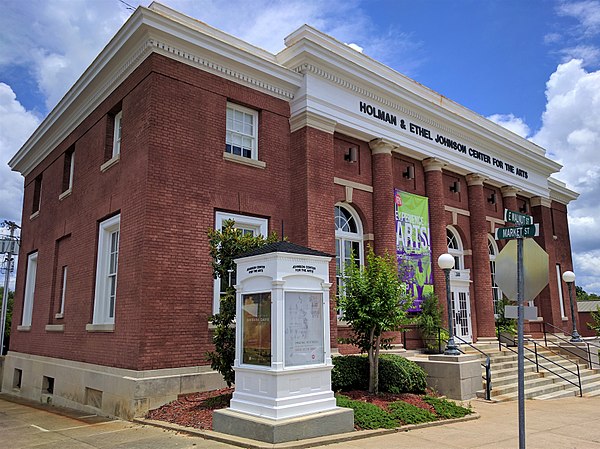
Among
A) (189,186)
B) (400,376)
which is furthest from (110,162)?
(400,376)

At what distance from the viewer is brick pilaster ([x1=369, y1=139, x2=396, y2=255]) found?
1802 cm

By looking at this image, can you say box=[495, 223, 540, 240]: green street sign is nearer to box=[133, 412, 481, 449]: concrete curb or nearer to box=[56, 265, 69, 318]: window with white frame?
box=[133, 412, 481, 449]: concrete curb

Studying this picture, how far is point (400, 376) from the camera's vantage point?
13.2 meters

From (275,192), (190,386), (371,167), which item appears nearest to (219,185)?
(275,192)

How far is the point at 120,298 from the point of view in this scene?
13008 mm

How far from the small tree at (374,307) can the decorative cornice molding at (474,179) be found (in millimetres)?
10954

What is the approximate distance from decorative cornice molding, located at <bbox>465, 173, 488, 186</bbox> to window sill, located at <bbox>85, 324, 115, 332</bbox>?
15885 mm

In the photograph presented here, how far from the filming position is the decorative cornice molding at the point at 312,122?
632 inches

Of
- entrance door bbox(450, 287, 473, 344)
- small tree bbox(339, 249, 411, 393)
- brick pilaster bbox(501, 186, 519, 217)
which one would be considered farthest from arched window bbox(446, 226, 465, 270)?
small tree bbox(339, 249, 411, 393)

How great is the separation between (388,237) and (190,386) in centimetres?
870

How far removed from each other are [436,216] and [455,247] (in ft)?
9.31

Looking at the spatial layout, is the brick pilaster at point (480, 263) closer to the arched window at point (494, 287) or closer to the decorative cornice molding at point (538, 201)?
the arched window at point (494, 287)

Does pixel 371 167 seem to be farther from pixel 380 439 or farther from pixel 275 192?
pixel 380 439

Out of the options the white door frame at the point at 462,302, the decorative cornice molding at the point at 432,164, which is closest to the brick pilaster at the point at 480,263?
the white door frame at the point at 462,302
